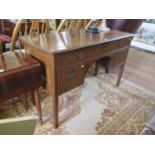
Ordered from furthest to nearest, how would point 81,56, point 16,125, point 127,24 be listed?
point 127,24, point 81,56, point 16,125

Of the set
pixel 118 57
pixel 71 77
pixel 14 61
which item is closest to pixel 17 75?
pixel 14 61

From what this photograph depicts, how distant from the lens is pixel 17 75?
3.48ft

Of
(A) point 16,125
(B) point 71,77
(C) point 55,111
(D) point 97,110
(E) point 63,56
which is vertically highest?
(E) point 63,56

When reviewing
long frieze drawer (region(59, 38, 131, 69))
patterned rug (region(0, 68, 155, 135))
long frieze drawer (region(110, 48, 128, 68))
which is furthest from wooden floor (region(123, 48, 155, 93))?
long frieze drawer (region(59, 38, 131, 69))

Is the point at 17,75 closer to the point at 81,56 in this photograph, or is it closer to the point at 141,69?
the point at 81,56

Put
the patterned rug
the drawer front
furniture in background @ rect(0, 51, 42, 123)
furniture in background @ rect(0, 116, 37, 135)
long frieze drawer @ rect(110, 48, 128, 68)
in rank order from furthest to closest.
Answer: long frieze drawer @ rect(110, 48, 128, 68) → the patterned rug → the drawer front → furniture in background @ rect(0, 51, 42, 123) → furniture in background @ rect(0, 116, 37, 135)

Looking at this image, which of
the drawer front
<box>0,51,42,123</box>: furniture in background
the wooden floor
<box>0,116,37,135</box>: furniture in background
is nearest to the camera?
<box>0,116,37,135</box>: furniture in background

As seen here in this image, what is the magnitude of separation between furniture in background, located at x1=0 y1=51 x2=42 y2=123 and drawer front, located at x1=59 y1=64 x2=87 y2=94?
7.2 inches

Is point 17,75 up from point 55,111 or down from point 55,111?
up

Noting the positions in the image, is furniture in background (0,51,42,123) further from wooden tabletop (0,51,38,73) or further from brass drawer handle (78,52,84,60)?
brass drawer handle (78,52,84,60)

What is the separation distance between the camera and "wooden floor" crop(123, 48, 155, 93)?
240 cm

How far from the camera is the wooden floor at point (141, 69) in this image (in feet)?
7.88

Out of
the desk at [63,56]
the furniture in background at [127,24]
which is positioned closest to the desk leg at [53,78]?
the desk at [63,56]
